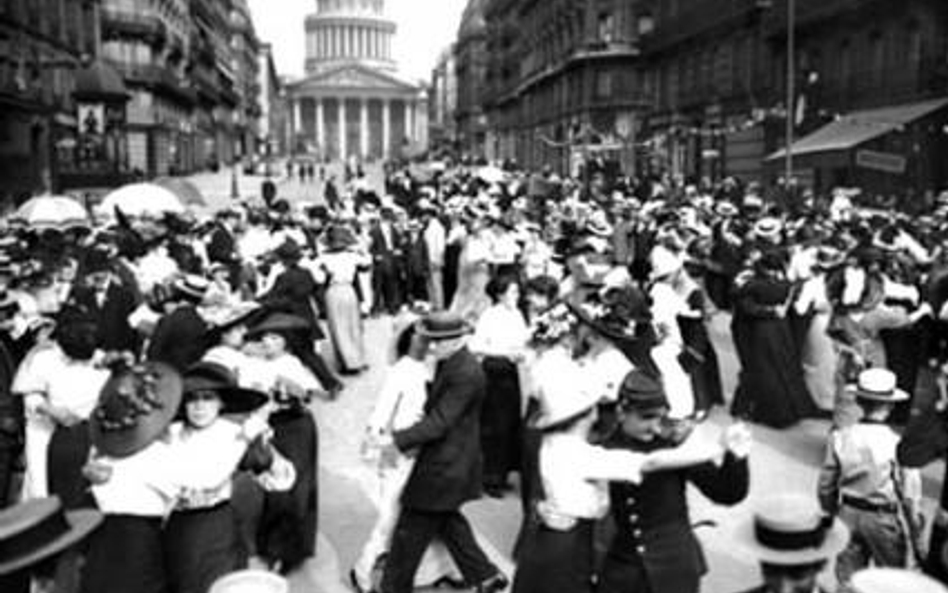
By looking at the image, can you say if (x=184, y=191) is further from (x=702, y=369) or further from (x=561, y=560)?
(x=561, y=560)

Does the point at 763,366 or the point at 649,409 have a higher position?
the point at 649,409

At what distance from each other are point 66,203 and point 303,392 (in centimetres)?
1040

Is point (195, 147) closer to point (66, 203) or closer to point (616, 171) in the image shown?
point (616, 171)

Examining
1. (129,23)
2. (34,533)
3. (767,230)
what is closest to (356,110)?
(129,23)

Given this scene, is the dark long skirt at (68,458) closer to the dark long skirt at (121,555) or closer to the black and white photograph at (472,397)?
the black and white photograph at (472,397)

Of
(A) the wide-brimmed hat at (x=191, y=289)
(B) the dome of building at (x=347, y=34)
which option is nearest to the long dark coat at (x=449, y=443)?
(A) the wide-brimmed hat at (x=191, y=289)

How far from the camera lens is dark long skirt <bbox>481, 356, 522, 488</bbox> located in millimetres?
8188

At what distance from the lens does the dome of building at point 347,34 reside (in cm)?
17138

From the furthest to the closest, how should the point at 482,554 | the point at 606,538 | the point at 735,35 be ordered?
the point at 735,35, the point at 482,554, the point at 606,538

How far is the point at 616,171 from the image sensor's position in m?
36.6

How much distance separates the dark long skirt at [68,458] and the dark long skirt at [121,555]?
1.84 m

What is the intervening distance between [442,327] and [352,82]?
501 ft

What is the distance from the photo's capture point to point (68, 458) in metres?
6.51

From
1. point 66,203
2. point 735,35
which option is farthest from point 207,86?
point 66,203
